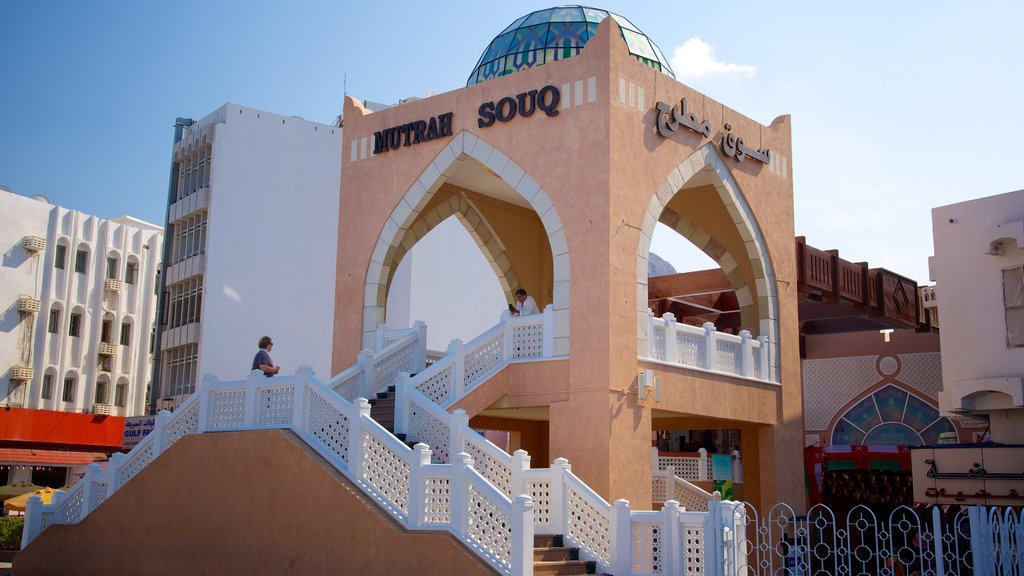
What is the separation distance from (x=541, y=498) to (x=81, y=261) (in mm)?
29612

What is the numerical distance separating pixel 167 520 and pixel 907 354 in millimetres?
15985

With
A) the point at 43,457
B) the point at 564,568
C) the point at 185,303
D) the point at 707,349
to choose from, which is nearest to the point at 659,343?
the point at 707,349

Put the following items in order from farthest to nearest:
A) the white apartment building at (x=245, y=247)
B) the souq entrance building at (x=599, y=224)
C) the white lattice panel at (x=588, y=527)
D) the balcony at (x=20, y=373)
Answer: the balcony at (x=20, y=373), the white apartment building at (x=245, y=247), the souq entrance building at (x=599, y=224), the white lattice panel at (x=588, y=527)

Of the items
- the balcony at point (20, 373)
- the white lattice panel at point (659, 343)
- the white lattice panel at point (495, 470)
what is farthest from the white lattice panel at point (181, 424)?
the balcony at point (20, 373)

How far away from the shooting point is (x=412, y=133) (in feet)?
55.6

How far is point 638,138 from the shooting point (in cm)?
1513

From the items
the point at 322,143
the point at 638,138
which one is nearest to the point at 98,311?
the point at 322,143

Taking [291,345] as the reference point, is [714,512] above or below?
below

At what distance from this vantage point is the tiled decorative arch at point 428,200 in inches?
583

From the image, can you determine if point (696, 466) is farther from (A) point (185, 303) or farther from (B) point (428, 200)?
(A) point (185, 303)

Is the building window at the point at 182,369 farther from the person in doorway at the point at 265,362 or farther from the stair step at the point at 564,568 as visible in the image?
the stair step at the point at 564,568

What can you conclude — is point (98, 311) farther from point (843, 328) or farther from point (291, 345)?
point (843, 328)

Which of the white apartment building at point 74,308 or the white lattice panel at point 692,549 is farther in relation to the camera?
the white apartment building at point 74,308

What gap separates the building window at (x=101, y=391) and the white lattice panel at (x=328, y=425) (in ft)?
90.2
